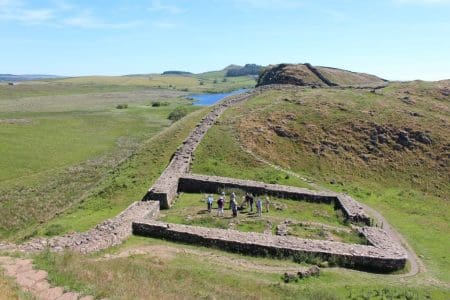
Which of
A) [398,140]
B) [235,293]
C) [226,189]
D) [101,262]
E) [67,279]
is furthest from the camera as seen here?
[398,140]

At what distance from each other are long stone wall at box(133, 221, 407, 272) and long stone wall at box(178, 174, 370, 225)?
8917 mm

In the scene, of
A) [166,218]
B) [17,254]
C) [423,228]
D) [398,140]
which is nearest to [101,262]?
[17,254]

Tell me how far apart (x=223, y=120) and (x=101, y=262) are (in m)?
33.1

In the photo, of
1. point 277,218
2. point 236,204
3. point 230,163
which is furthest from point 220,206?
point 230,163

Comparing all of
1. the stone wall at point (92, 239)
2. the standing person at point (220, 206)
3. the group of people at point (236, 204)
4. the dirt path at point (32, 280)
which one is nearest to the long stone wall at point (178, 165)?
the group of people at point (236, 204)

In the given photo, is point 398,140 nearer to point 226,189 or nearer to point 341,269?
point 226,189

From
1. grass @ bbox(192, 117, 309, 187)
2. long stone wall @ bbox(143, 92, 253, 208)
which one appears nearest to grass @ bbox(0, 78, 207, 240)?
long stone wall @ bbox(143, 92, 253, 208)

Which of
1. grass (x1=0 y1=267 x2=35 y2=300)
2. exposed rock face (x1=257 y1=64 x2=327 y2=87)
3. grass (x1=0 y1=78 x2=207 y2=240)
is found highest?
exposed rock face (x1=257 y1=64 x2=327 y2=87)

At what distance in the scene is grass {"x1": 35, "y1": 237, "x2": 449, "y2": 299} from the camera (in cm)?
1559

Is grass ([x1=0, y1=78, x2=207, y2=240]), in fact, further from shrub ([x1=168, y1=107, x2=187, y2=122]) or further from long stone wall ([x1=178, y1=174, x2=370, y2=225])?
shrub ([x1=168, y1=107, x2=187, y2=122])

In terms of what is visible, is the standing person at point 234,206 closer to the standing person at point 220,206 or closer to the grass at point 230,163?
the standing person at point 220,206

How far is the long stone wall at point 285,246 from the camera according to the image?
74.5 ft

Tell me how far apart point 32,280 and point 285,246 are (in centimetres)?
1275

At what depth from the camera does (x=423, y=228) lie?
31.1 m
